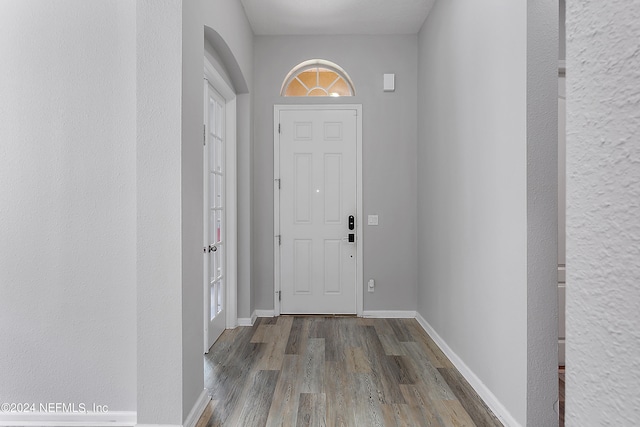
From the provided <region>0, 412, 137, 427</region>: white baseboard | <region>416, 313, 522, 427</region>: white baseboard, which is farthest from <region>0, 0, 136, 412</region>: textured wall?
<region>416, 313, 522, 427</region>: white baseboard

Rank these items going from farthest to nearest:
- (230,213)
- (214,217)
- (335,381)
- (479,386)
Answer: (230,213) → (214,217) → (335,381) → (479,386)

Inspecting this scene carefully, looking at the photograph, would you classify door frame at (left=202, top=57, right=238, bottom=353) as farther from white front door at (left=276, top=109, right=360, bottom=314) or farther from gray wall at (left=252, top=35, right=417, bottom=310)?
white front door at (left=276, top=109, right=360, bottom=314)

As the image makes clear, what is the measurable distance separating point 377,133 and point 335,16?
1173 millimetres

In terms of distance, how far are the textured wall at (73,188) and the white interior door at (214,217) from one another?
37.9 inches

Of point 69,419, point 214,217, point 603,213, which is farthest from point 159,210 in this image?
point 603,213

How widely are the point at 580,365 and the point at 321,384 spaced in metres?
2.38

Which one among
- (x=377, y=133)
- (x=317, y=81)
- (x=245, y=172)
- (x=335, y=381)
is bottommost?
(x=335, y=381)

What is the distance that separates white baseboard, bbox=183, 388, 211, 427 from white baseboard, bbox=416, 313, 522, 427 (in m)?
1.58

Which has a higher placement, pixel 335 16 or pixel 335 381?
pixel 335 16

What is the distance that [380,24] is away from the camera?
12.8ft

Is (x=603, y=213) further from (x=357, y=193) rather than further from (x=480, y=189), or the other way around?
(x=357, y=193)

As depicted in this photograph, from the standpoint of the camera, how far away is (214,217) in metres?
3.33

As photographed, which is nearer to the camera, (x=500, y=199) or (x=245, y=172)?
(x=500, y=199)

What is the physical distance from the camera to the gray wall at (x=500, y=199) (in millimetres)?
1845
